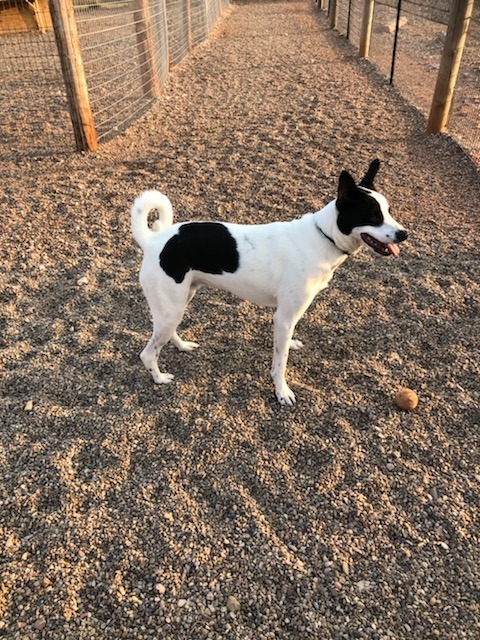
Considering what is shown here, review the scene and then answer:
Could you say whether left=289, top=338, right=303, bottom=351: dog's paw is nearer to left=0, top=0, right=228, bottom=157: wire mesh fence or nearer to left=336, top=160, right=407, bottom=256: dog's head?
left=336, top=160, right=407, bottom=256: dog's head

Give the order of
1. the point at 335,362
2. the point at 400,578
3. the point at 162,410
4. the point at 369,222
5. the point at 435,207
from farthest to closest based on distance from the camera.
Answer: the point at 435,207, the point at 335,362, the point at 162,410, the point at 369,222, the point at 400,578

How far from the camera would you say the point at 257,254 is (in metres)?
2.55

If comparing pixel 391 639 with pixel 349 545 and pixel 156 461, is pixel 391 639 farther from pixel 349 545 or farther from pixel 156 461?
pixel 156 461

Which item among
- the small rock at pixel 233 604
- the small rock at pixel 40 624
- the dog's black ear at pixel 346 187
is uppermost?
the dog's black ear at pixel 346 187

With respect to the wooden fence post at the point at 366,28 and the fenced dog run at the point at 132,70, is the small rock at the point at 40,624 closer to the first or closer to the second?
the fenced dog run at the point at 132,70

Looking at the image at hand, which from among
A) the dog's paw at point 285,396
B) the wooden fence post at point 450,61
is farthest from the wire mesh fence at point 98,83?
the dog's paw at point 285,396

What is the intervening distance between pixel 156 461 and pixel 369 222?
5.44ft

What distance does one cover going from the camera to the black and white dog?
8.15 ft

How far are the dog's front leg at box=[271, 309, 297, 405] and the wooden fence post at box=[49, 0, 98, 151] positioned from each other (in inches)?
181

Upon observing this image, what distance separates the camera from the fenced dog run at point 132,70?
19.6 feet

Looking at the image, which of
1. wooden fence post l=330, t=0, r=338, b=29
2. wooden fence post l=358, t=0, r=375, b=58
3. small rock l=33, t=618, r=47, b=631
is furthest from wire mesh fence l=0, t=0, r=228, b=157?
small rock l=33, t=618, r=47, b=631

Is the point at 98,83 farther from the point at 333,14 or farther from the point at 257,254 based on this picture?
the point at 333,14

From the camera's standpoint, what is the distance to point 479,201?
5109mm

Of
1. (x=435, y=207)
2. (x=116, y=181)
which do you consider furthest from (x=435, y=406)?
(x=116, y=181)
